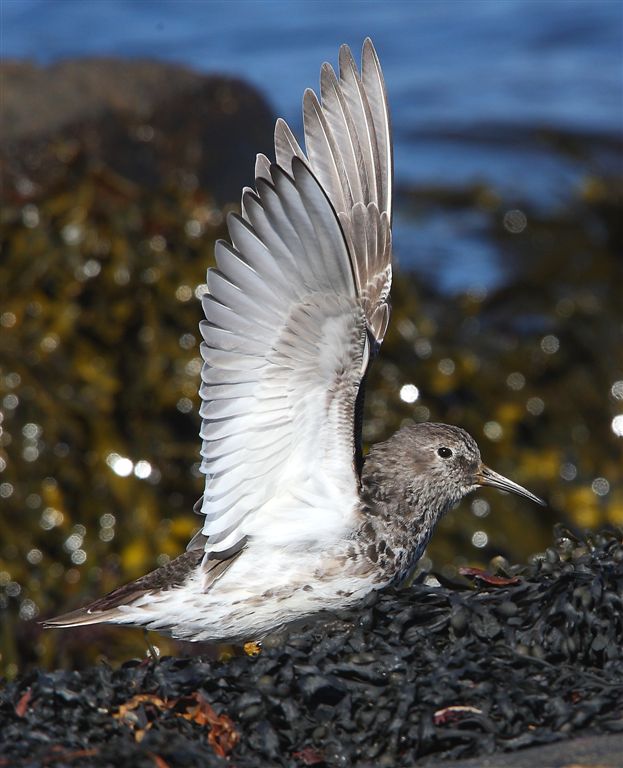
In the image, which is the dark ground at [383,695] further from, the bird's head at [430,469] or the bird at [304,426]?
the bird's head at [430,469]

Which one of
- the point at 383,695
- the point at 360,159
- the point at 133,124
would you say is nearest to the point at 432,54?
the point at 133,124

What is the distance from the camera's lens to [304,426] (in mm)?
3889

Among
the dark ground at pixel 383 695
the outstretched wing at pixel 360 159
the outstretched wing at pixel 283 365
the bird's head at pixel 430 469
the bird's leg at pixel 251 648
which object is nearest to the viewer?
the dark ground at pixel 383 695

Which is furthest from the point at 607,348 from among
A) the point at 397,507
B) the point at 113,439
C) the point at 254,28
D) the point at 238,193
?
the point at 254,28

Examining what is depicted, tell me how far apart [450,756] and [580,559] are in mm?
1025

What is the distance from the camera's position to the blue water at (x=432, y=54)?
1172cm

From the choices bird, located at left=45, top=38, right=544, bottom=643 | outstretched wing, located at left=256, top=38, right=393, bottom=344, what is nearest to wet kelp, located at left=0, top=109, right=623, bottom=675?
bird, located at left=45, top=38, right=544, bottom=643

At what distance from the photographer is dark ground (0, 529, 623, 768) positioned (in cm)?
311

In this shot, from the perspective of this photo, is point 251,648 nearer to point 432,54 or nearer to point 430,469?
point 430,469

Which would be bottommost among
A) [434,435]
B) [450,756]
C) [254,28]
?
[450,756]

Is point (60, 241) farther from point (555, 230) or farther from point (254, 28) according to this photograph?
point (254, 28)

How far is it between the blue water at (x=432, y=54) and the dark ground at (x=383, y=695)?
684 cm

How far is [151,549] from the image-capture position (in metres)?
6.16

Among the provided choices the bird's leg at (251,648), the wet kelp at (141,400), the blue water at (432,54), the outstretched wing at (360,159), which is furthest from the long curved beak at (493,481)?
the blue water at (432,54)
